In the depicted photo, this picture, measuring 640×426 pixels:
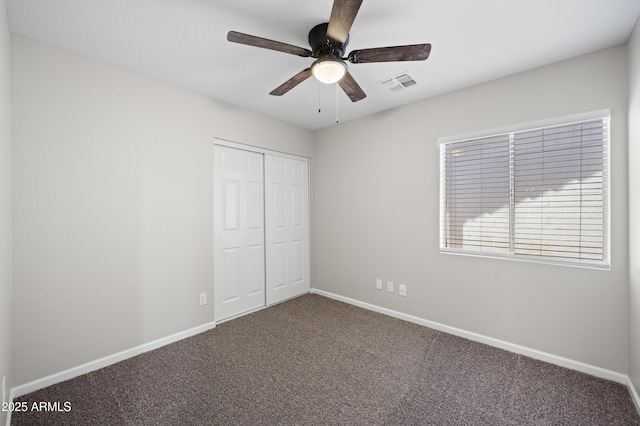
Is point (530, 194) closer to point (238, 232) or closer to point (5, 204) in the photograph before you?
point (238, 232)

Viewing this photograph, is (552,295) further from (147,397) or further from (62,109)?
(62,109)

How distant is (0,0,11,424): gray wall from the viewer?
1524 mm

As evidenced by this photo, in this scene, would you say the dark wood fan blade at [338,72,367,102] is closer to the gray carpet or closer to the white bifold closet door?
the white bifold closet door

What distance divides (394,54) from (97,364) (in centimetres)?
315

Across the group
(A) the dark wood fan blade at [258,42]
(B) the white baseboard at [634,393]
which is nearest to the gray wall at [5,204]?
(A) the dark wood fan blade at [258,42]

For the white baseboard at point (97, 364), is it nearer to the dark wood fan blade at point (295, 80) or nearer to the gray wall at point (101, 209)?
the gray wall at point (101, 209)

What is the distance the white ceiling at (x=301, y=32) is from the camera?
1.68 meters

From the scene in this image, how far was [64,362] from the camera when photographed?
82.0 inches

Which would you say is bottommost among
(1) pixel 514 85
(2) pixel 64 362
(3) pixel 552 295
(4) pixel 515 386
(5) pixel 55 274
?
(4) pixel 515 386

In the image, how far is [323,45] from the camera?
1779mm

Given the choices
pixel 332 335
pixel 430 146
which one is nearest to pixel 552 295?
pixel 430 146

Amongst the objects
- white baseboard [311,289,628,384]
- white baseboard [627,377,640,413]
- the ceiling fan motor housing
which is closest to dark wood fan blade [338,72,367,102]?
Answer: the ceiling fan motor housing

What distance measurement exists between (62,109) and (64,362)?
6.21ft

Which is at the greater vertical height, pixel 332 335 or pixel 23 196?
pixel 23 196
